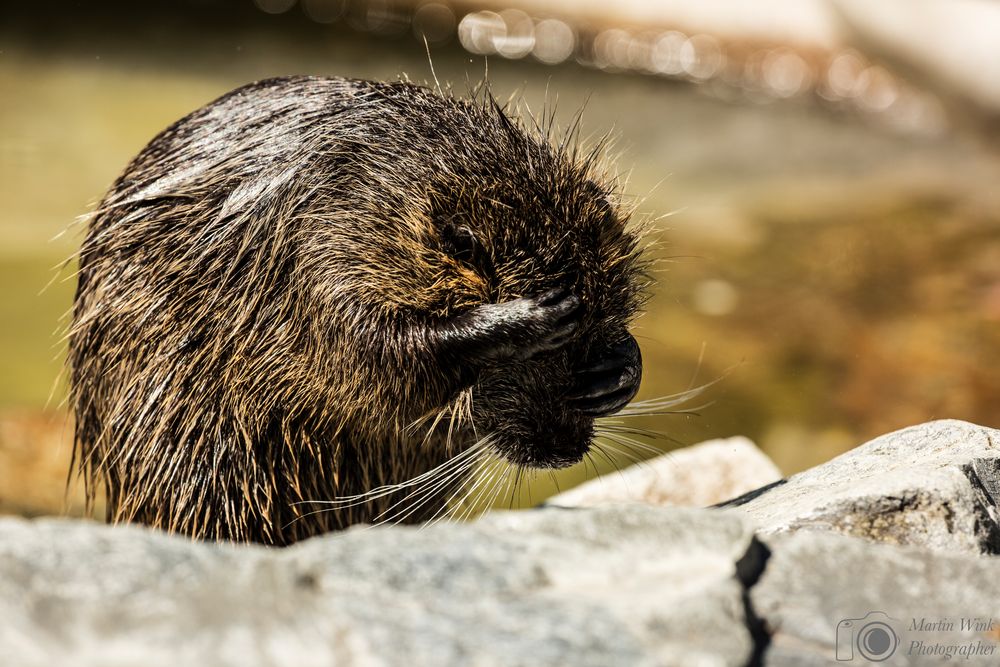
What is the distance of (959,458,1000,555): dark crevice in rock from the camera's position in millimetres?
3328

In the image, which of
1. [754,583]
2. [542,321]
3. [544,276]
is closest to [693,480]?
[544,276]

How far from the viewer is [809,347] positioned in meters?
7.73

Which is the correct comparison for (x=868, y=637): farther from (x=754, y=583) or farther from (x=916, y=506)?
(x=916, y=506)

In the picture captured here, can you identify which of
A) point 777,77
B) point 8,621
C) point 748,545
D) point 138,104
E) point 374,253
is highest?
point 777,77

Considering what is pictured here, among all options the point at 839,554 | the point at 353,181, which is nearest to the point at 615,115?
the point at 353,181

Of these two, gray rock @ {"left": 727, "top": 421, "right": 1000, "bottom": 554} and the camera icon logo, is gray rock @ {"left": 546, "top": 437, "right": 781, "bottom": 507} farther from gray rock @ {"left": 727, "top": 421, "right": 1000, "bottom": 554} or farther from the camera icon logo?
the camera icon logo

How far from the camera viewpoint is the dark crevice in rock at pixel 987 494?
3.33 meters

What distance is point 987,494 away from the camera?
354 centimetres

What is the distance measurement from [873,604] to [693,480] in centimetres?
266

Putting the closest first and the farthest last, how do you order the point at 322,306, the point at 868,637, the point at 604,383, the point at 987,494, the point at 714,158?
the point at 868,637, the point at 987,494, the point at 322,306, the point at 604,383, the point at 714,158

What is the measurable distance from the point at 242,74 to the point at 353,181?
24.1 ft

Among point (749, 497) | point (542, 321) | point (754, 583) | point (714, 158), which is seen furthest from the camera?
point (714, 158)

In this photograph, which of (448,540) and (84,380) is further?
(84,380)

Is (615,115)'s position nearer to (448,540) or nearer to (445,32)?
(445,32)
